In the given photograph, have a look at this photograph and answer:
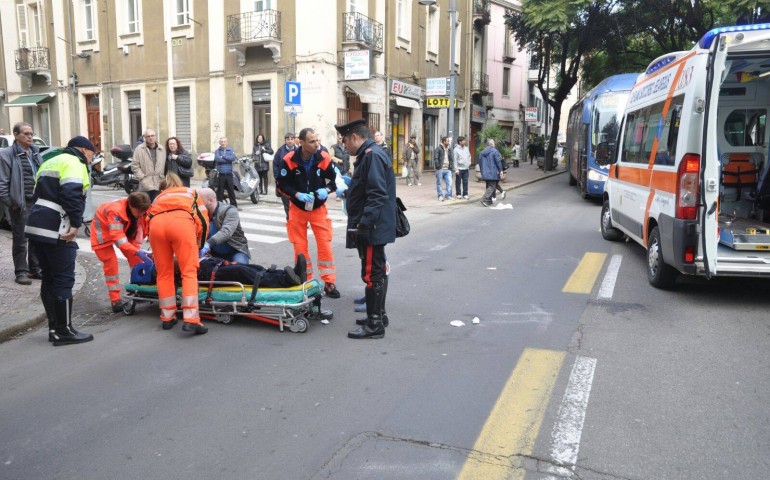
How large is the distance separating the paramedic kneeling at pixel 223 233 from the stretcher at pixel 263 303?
527 mm

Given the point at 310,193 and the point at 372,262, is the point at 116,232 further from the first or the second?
the point at 372,262

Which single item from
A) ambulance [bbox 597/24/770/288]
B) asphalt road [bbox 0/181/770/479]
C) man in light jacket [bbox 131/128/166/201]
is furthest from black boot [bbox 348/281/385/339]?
man in light jacket [bbox 131/128/166/201]

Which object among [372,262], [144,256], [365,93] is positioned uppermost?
[365,93]

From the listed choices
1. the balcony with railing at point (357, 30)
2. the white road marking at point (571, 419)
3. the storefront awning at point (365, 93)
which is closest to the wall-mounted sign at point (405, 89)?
the storefront awning at point (365, 93)

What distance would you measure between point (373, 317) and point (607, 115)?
47.6 ft

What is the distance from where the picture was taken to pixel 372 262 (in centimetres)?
541

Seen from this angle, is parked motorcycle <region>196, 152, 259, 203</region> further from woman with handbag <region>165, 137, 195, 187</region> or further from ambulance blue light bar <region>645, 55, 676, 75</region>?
ambulance blue light bar <region>645, 55, 676, 75</region>

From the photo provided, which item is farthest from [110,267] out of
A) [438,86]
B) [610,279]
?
[438,86]

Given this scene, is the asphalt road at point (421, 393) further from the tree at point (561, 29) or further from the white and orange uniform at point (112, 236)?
the tree at point (561, 29)

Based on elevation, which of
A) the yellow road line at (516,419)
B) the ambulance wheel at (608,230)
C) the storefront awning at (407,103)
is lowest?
the yellow road line at (516,419)

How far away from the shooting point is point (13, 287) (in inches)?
291

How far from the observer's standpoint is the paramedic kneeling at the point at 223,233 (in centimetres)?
618

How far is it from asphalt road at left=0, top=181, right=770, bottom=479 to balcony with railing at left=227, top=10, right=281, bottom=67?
14.7 meters

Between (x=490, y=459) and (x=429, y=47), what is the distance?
26.1 metres
